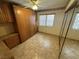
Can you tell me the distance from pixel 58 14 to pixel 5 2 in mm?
3352

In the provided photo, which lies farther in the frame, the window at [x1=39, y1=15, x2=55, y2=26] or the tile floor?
the window at [x1=39, y1=15, x2=55, y2=26]

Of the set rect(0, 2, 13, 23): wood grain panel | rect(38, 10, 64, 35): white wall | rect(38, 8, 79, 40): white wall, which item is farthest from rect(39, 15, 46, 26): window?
rect(0, 2, 13, 23): wood grain panel

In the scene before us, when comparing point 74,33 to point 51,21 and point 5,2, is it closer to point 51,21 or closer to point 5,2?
point 51,21

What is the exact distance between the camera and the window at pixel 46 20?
185 inches

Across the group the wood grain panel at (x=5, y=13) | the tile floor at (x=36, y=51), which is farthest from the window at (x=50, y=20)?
the wood grain panel at (x=5, y=13)

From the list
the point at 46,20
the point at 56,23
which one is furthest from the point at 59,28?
the point at 46,20

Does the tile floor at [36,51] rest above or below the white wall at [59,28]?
below

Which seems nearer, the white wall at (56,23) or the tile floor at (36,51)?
the tile floor at (36,51)

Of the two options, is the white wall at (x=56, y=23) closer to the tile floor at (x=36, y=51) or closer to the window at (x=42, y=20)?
the window at (x=42, y=20)

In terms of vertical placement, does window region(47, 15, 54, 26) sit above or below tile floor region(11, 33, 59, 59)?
above

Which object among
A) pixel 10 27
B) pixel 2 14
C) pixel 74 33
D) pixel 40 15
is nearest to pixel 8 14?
pixel 2 14

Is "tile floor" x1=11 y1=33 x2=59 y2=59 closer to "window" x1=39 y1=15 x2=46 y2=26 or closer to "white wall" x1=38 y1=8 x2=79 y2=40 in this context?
"white wall" x1=38 y1=8 x2=79 y2=40

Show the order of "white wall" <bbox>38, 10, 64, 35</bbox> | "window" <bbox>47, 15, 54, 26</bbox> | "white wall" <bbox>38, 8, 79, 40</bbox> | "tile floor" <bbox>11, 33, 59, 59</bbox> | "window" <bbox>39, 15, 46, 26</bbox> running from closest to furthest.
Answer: "tile floor" <bbox>11, 33, 59, 59</bbox>, "white wall" <bbox>38, 8, 79, 40</bbox>, "white wall" <bbox>38, 10, 64, 35</bbox>, "window" <bbox>47, 15, 54, 26</bbox>, "window" <bbox>39, 15, 46, 26</bbox>

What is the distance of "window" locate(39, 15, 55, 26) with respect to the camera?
4.71m
